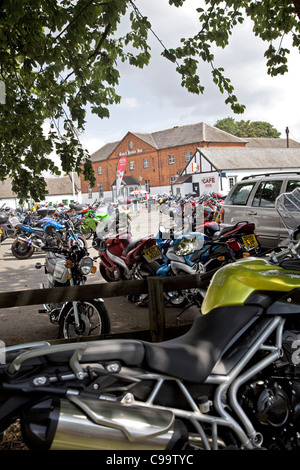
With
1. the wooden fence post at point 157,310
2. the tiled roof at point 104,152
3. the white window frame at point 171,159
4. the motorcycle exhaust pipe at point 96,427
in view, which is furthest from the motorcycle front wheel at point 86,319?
the tiled roof at point 104,152

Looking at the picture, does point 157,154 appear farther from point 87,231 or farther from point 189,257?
point 189,257

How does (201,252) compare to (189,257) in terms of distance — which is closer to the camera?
(201,252)

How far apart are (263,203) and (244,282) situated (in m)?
7.14

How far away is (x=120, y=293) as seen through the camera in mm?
4047

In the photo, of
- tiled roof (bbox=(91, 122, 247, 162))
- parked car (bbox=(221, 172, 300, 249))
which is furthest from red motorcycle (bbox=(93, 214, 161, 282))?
tiled roof (bbox=(91, 122, 247, 162))

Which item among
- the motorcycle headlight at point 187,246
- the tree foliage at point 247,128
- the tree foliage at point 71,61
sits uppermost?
the tree foliage at point 247,128

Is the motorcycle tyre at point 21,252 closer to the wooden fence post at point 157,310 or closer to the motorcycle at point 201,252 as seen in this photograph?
the motorcycle at point 201,252

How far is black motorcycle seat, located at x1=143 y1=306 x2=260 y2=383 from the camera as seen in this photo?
6.70 ft

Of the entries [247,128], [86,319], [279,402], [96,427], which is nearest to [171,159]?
[247,128]

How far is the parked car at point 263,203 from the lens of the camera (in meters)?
8.60

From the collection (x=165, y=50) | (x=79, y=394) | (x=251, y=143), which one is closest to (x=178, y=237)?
(x=165, y=50)

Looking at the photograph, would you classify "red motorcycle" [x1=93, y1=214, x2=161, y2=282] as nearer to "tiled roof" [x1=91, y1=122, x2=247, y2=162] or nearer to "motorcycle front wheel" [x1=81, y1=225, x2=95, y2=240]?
"motorcycle front wheel" [x1=81, y1=225, x2=95, y2=240]

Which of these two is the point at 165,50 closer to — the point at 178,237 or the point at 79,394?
the point at 178,237

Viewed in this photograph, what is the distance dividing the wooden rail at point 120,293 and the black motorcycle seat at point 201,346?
1408 millimetres
